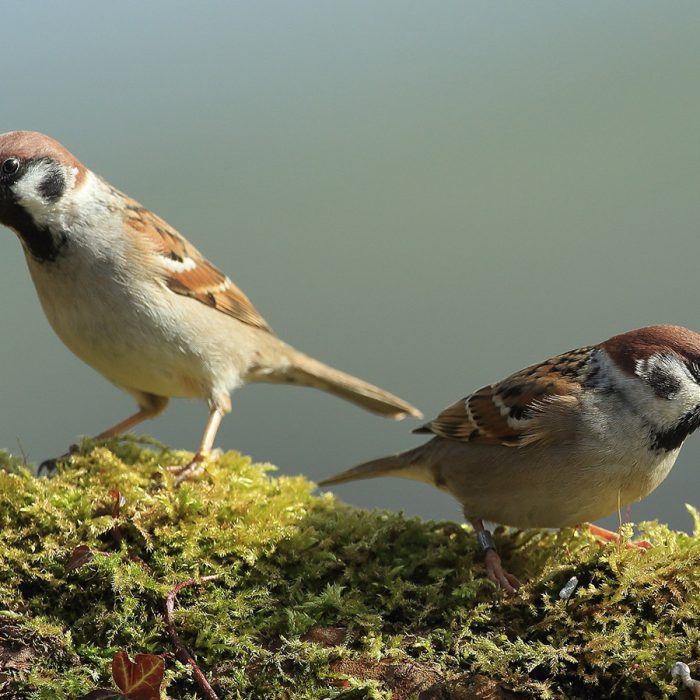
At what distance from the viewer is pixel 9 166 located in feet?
11.2

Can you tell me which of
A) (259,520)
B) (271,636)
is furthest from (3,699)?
(259,520)

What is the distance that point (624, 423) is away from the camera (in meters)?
2.82

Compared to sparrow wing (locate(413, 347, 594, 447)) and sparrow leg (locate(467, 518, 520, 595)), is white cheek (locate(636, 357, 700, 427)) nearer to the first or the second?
sparrow wing (locate(413, 347, 594, 447))

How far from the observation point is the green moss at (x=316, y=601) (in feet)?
7.36

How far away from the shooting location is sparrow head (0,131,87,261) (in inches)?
135

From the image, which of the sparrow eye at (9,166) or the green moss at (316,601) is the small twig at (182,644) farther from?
the sparrow eye at (9,166)

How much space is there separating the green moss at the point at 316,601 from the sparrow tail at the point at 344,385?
4.74 ft

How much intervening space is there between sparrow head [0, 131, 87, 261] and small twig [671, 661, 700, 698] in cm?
273

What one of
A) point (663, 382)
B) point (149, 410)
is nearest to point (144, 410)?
point (149, 410)


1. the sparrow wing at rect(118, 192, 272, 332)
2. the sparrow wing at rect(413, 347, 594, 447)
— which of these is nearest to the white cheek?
the sparrow wing at rect(413, 347, 594, 447)

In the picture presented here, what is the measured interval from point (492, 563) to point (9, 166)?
2373mm

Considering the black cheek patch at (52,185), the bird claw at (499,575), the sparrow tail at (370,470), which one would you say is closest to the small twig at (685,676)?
the bird claw at (499,575)

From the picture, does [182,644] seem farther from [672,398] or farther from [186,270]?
[186,270]

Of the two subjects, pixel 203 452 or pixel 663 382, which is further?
pixel 203 452
